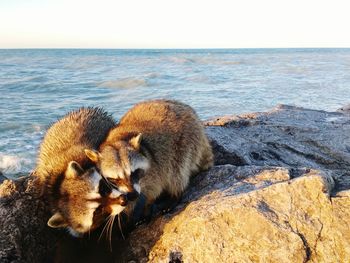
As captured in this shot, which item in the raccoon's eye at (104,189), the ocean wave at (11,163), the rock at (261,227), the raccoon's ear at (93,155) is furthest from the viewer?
the ocean wave at (11,163)

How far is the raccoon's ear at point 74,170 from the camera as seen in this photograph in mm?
3985

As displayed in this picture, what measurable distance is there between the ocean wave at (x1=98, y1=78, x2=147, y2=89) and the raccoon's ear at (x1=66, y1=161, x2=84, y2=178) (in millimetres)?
20485

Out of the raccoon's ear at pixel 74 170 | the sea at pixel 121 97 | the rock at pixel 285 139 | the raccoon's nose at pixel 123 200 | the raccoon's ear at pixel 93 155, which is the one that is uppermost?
the raccoon's ear at pixel 93 155

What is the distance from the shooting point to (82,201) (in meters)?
3.95

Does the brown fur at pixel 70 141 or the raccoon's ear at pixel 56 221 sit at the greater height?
the brown fur at pixel 70 141

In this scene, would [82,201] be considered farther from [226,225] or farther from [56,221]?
[226,225]

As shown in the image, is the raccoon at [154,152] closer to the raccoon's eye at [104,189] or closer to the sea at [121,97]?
the raccoon's eye at [104,189]

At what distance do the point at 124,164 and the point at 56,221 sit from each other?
2.59 ft

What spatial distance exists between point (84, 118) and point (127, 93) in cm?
1663

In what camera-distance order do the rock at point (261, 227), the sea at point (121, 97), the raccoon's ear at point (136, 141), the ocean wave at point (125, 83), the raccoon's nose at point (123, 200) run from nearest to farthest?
1. the rock at point (261, 227)
2. the raccoon's nose at point (123, 200)
3. the raccoon's ear at point (136, 141)
4. the sea at point (121, 97)
5. the ocean wave at point (125, 83)

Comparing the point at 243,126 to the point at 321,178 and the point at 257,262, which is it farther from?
the point at 257,262

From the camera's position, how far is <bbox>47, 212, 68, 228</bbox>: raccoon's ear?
3945 millimetres

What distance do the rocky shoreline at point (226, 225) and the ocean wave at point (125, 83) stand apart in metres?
20.3

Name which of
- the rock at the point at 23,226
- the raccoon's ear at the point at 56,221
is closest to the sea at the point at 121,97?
the rock at the point at 23,226
